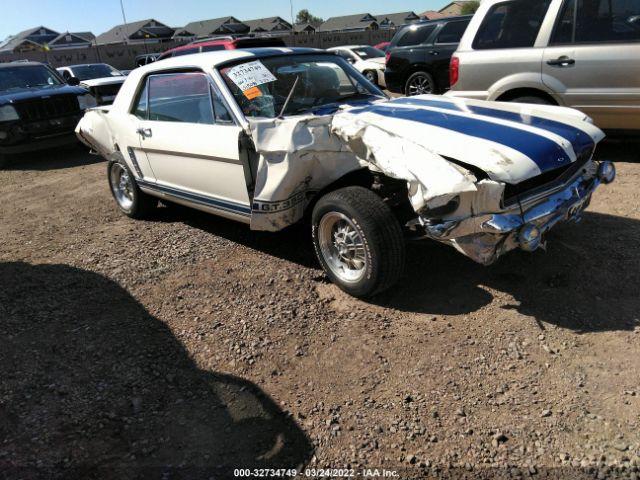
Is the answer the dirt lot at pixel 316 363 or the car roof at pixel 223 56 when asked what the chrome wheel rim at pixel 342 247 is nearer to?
the dirt lot at pixel 316 363

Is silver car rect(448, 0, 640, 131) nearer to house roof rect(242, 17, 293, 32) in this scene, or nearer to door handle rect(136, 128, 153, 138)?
door handle rect(136, 128, 153, 138)

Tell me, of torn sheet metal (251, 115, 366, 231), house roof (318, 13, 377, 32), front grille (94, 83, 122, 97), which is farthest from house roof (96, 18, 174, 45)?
torn sheet metal (251, 115, 366, 231)

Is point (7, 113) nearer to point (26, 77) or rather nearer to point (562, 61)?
point (26, 77)

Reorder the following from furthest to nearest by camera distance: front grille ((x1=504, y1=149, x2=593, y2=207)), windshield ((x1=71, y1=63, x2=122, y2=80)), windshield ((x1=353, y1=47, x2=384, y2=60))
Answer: windshield ((x1=353, y1=47, x2=384, y2=60)) → windshield ((x1=71, y1=63, x2=122, y2=80)) → front grille ((x1=504, y1=149, x2=593, y2=207))

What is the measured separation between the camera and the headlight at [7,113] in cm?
876

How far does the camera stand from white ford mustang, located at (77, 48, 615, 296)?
9.31 feet

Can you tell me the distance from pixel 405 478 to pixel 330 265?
1.72 meters

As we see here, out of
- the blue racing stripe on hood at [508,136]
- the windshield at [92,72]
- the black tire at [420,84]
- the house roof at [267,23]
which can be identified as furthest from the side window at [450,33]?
the house roof at [267,23]

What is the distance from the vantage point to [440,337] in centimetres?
305

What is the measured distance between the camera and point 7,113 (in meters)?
8.78

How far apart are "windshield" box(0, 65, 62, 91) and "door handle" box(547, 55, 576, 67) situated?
9.21 metres

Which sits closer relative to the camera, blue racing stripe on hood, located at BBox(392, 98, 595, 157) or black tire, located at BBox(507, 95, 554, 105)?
blue racing stripe on hood, located at BBox(392, 98, 595, 157)

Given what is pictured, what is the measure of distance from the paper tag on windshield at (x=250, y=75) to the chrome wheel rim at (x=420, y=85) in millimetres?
7199

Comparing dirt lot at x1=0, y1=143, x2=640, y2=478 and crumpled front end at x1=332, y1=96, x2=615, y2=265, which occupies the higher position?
crumpled front end at x1=332, y1=96, x2=615, y2=265
